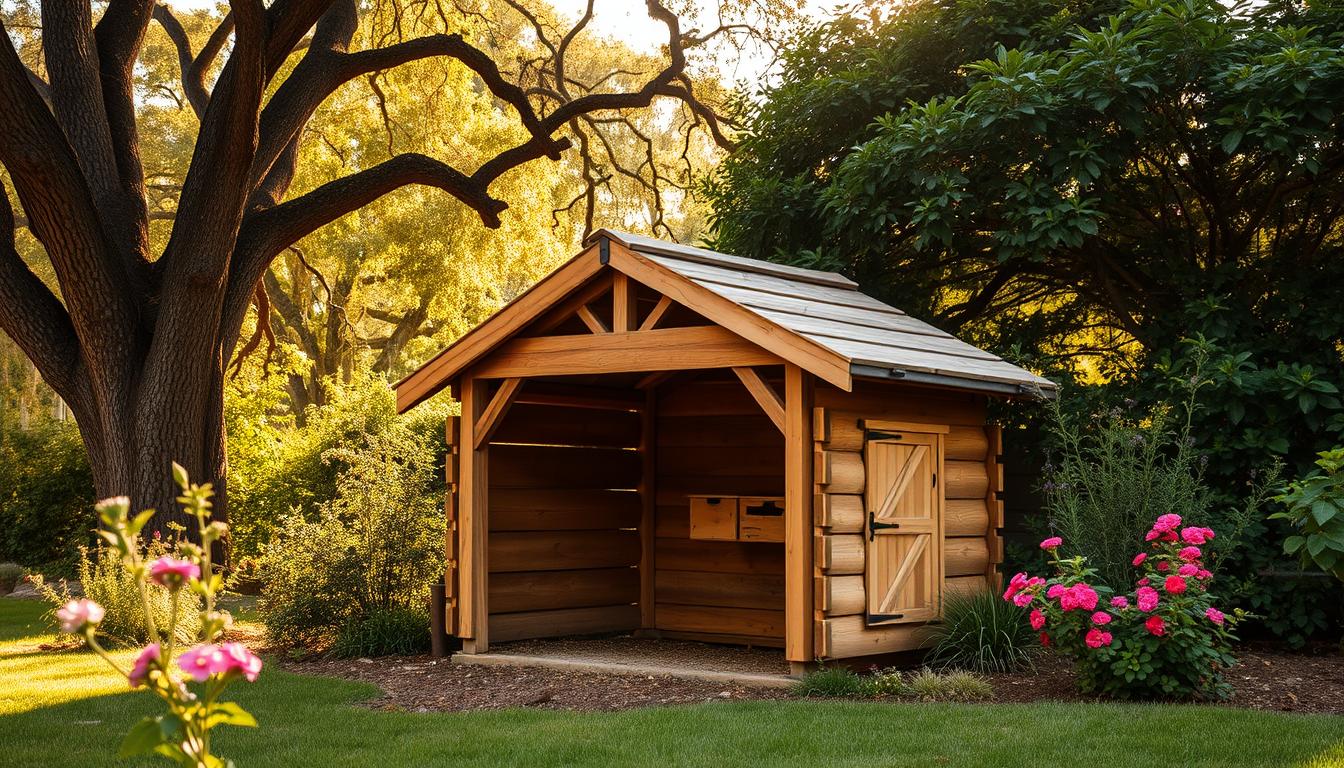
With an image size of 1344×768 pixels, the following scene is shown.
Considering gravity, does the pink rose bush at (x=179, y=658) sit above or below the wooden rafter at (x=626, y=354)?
below

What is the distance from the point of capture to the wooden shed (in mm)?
8578

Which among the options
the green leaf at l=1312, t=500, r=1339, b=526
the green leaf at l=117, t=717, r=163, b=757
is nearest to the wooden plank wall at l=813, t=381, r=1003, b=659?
the green leaf at l=1312, t=500, r=1339, b=526

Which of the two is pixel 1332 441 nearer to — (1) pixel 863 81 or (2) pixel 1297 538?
(2) pixel 1297 538

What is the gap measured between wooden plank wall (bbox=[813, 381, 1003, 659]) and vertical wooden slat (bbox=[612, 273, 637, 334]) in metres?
1.64

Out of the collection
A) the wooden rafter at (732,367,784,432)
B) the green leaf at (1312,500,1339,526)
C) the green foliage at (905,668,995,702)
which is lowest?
the green foliage at (905,668,995,702)

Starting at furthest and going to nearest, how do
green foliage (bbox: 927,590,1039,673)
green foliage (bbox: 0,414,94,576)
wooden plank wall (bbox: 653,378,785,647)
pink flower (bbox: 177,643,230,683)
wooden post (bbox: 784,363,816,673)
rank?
green foliage (bbox: 0,414,94,576) → wooden plank wall (bbox: 653,378,785,647) → green foliage (bbox: 927,590,1039,673) → wooden post (bbox: 784,363,816,673) → pink flower (bbox: 177,643,230,683)

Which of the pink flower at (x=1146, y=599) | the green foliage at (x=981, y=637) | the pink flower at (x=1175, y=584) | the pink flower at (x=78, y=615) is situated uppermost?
the pink flower at (x=78, y=615)

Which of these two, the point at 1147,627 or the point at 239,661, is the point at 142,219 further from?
the point at 239,661

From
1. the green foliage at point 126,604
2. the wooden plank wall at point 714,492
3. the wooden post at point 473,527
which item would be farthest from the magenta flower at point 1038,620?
the green foliage at point 126,604

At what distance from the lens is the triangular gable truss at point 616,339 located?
8.48m

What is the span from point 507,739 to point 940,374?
3947 mm

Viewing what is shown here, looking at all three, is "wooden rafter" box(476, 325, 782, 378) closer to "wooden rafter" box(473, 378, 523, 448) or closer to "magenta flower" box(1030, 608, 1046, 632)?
"wooden rafter" box(473, 378, 523, 448)

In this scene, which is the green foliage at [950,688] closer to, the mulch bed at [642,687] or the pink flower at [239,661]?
the mulch bed at [642,687]

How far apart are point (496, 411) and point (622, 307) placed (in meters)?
1.50
